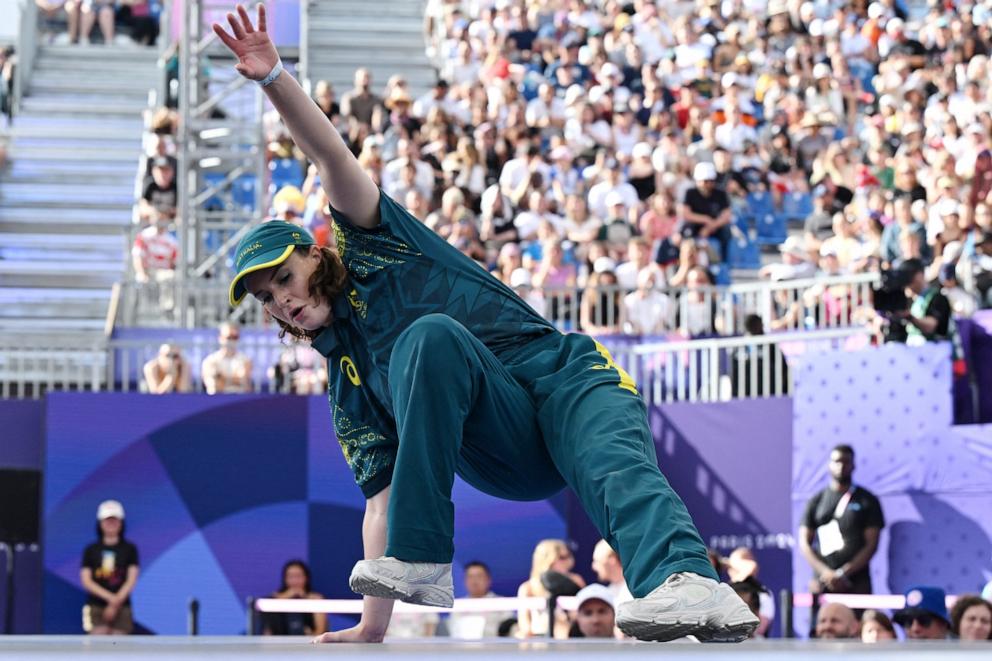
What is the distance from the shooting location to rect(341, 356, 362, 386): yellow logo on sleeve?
4895 millimetres

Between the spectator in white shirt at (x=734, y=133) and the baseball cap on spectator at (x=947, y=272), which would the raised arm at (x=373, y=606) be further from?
the spectator in white shirt at (x=734, y=133)

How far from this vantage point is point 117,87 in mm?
18969

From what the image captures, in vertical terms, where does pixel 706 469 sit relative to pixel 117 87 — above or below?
below

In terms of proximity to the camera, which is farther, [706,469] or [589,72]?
[589,72]

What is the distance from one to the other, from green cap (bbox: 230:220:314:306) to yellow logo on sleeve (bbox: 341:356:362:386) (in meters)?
0.35

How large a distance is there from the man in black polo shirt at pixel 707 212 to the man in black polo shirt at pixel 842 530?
11.9 ft

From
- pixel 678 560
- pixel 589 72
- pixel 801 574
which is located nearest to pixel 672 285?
pixel 801 574

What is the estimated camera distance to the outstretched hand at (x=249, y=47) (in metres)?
4.58

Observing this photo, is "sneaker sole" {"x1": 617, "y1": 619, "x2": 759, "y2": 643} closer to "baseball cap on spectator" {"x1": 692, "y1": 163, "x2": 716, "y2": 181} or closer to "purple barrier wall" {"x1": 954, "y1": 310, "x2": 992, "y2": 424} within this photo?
"purple barrier wall" {"x1": 954, "y1": 310, "x2": 992, "y2": 424}

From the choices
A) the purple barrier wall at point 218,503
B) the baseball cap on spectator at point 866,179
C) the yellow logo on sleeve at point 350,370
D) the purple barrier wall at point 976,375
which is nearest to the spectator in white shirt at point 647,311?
the purple barrier wall at point 218,503

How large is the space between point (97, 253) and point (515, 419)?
1238 centimetres

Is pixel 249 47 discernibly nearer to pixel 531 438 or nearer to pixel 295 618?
pixel 531 438

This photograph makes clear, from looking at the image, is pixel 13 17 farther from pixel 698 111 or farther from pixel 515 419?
pixel 515 419

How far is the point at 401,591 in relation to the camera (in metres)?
4.36
